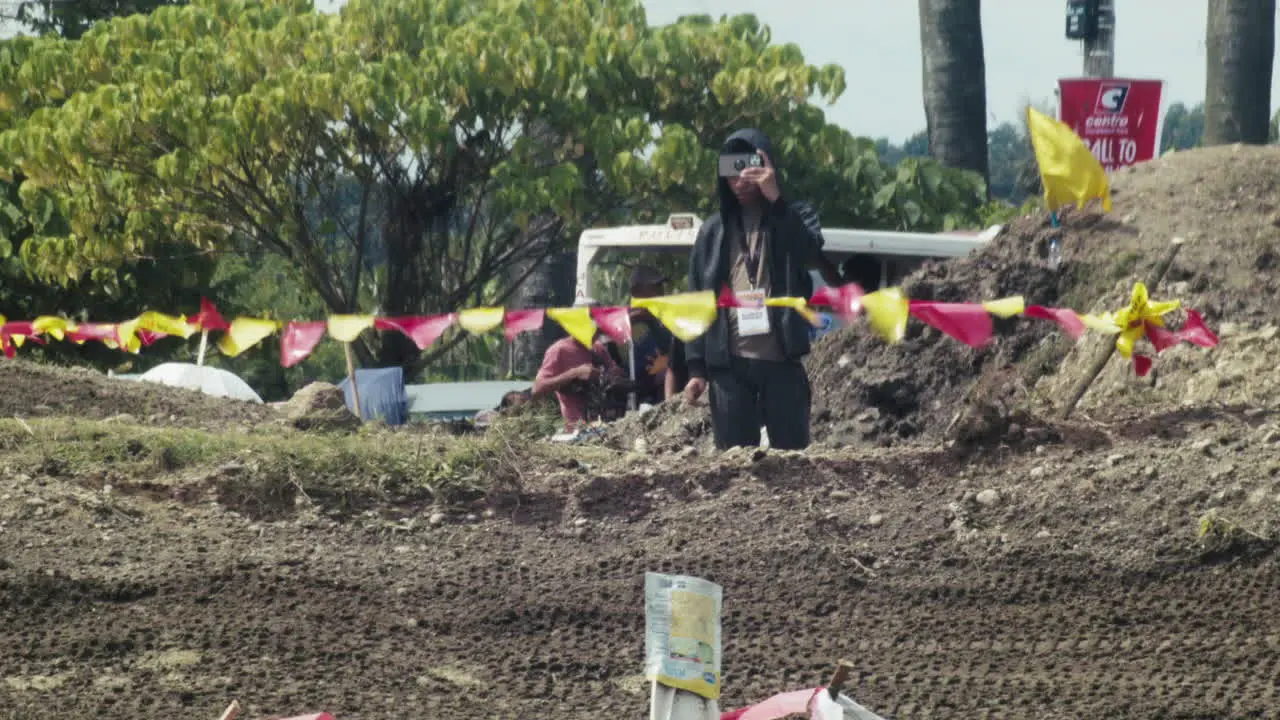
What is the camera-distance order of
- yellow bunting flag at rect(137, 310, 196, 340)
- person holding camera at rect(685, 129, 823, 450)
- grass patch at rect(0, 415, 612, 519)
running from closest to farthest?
grass patch at rect(0, 415, 612, 519), person holding camera at rect(685, 129, 823, 450), yellow bunting flag at rect(137, 310, 196, 340)

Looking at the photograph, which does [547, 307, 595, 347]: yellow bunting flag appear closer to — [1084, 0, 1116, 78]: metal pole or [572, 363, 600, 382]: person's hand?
[572, 363, 600, 382]: person's hand

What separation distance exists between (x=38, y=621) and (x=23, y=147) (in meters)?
12.9

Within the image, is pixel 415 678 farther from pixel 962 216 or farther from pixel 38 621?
pixel 962 216

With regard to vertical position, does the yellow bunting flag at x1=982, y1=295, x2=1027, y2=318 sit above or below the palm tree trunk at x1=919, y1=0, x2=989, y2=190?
below

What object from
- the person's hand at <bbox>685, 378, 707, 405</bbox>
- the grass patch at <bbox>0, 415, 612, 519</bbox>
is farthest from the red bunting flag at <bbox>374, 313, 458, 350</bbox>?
the person's hand at <bbox>685, 378, 707, 405</bbox>

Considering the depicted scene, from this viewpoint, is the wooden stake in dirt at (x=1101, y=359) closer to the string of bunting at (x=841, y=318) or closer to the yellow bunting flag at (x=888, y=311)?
the string of bunting at (x=841, y=318)

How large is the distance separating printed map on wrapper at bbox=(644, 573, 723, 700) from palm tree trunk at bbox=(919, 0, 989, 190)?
14.5 meters

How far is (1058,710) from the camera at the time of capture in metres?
5.16

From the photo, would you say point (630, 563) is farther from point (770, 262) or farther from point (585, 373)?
point (585, 373)

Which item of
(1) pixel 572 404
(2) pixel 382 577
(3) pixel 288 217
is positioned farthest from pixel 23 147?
(2) pixel 382 577

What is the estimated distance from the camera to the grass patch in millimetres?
7484

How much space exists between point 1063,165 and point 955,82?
28.5 ft

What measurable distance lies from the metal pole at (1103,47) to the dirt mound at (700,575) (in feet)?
25.0

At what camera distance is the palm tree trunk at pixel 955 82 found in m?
17.9
